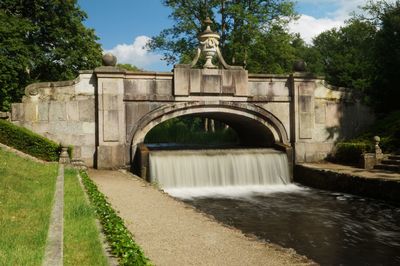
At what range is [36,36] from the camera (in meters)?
26.1

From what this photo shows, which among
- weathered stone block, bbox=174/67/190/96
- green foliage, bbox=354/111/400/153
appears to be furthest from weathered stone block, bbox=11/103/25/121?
green foliage, bbox=354/111/400/153

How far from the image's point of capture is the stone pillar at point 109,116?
56.3 feet

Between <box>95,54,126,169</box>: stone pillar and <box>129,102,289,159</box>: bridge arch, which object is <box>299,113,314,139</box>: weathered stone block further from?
<box>95,54,126,169</box>: stone pillar

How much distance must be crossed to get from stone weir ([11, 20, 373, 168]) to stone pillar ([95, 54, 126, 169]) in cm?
4

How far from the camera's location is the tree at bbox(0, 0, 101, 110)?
23469mm

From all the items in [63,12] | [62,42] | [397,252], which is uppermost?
[63,12]

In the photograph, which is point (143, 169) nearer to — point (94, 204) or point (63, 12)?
point (94, 204)

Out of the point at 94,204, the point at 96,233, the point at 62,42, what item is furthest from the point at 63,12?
the point at 96,233

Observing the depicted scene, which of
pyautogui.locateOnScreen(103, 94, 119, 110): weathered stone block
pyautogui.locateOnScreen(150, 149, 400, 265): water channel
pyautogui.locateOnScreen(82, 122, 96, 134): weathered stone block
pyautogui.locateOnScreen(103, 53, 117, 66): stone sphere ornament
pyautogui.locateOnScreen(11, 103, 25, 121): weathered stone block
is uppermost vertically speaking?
pyautogui.locateOnScreen(103, 53, 117, 66): stone sphere ornament

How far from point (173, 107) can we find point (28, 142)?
608 centimetres

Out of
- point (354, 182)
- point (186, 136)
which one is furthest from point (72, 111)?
point (186, 136)

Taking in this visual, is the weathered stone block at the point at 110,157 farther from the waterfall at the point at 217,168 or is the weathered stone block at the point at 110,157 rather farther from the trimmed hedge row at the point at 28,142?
the trimmed hedge row at the point at 28,142

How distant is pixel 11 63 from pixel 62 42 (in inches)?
183

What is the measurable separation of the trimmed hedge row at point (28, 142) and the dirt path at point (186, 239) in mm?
6271
